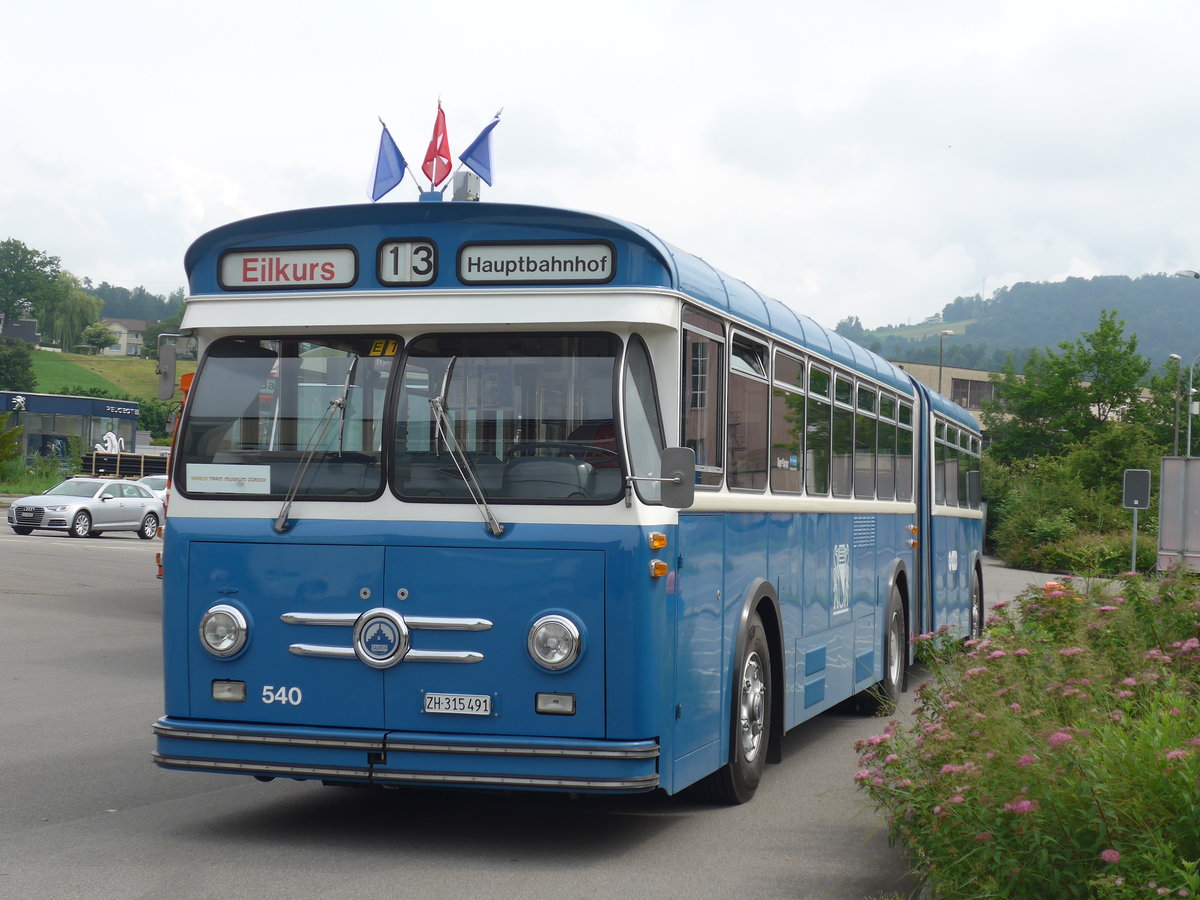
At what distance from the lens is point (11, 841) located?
7.28 metres

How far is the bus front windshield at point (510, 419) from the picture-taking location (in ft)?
22.8

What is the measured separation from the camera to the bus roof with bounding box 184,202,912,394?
7145mm

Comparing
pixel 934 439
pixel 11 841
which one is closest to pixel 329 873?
pixel 11 841

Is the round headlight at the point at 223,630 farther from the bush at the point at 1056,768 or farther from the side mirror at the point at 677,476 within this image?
the bush at the point at 1056,768

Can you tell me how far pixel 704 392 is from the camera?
7656 mm

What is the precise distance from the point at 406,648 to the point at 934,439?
32.3 ft

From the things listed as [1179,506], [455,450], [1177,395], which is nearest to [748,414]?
[455,450]

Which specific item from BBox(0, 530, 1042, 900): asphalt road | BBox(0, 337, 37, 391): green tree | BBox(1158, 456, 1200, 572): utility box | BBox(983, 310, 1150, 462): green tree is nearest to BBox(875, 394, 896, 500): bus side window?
BBox(0, 530, 1042, 900): asphalt road

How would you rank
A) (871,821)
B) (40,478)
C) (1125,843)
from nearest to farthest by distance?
1. (1125,843)
2. (871,821)
3. (40,478)

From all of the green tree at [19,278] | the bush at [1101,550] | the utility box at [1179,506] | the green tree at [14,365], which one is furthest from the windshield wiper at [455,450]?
the green tree at [19,278]

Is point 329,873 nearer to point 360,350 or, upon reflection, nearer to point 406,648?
point 406,648

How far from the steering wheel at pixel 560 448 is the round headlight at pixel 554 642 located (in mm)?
747

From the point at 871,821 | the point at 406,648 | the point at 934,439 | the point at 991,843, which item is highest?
the point at 934,439

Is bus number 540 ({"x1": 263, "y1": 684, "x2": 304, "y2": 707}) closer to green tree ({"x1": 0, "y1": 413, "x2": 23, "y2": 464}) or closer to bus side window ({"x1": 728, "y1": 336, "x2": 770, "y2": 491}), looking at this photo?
bus side window ({"x1": 728, "y1": 336, "x2": 770, "y2": 491})
